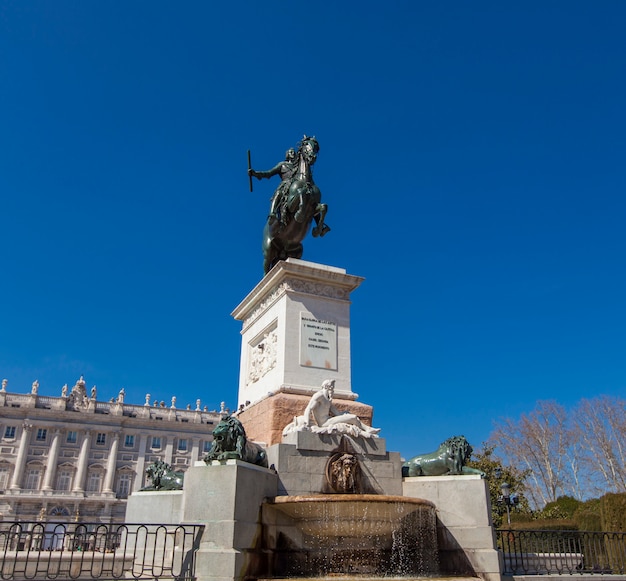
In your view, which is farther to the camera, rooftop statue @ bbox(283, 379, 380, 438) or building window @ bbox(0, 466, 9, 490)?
building window @ bbox(0, 466, 9, 490)

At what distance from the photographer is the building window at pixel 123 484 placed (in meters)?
90.0

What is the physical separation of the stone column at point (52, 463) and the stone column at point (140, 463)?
452 inches

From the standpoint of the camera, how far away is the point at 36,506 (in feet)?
275

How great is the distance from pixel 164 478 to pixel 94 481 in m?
87.5

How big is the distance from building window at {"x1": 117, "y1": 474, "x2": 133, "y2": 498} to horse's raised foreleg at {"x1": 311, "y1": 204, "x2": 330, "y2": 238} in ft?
285

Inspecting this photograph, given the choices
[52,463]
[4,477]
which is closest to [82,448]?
[52,463]

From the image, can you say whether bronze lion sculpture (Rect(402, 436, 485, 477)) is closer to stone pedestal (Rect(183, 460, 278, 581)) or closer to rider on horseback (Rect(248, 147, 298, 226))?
stone pedestal (Rect(183, 460, 278, 581))

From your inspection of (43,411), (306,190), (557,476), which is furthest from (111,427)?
(306,190)

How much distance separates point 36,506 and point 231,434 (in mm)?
88379

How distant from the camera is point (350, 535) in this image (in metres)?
8.75

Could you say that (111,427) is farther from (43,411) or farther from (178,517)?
(178,517)

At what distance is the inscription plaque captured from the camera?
11375mm

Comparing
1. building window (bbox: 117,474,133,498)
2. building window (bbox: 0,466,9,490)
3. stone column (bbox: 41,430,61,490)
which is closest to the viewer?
building window (bbox: 0,466,9,490)

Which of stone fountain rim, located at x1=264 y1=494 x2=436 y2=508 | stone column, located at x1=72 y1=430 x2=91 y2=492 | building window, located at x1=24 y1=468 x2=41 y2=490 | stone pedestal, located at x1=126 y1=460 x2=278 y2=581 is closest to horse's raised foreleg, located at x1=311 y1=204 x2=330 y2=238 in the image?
stone pedestal, located at x1=126 y1=460 x2=278 y2=581
